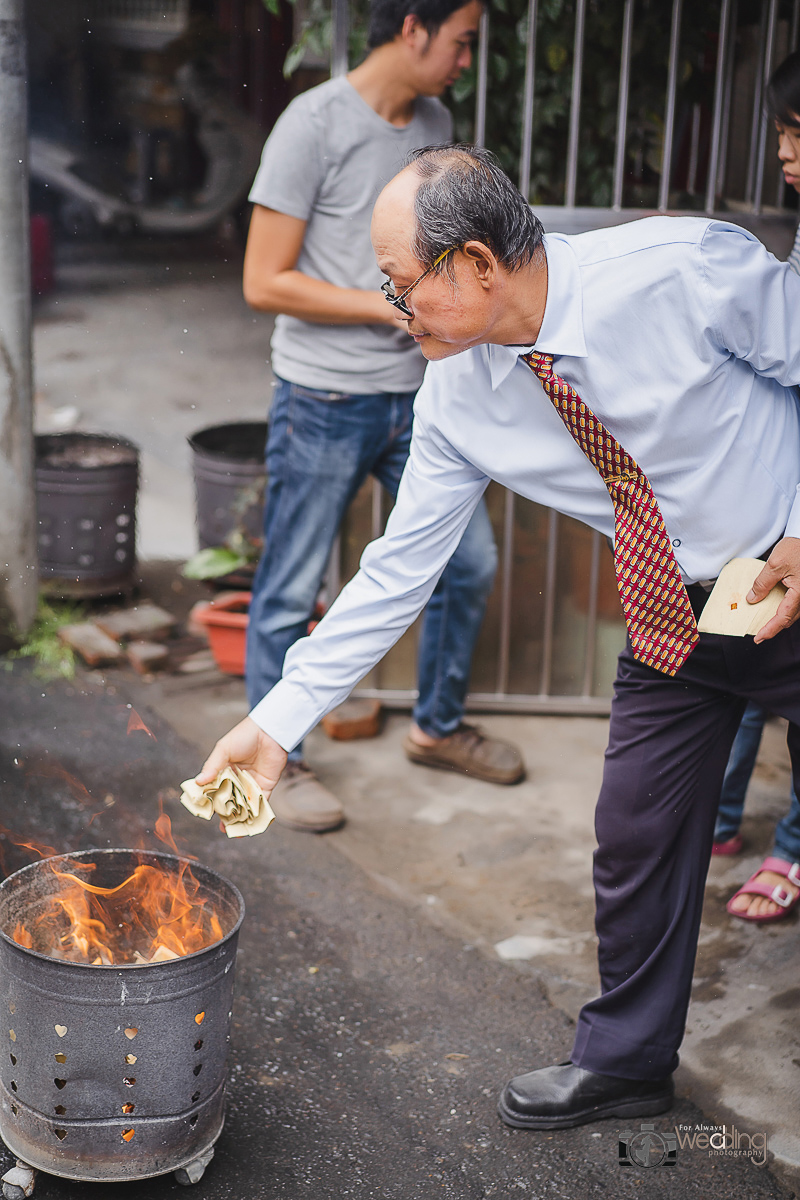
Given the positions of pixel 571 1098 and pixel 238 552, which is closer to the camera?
pixel 571 1098

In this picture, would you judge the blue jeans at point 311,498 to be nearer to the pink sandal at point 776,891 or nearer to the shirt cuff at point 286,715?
the pink sandal at point 776,891

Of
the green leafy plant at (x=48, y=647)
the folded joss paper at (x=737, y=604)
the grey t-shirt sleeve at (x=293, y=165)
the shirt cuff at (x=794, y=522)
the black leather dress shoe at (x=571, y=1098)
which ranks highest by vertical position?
the grey t-shirt sleeve at (x=293, y=165)

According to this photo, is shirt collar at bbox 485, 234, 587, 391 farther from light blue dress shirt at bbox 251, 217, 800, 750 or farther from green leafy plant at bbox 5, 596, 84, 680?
green leafy plant at bbox 5, 596, 84, 680

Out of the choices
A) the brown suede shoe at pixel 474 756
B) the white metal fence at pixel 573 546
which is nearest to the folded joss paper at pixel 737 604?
the brown suede shoe at pixel 474 756

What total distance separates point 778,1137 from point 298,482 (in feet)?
7.45

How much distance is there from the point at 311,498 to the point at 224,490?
1.81m

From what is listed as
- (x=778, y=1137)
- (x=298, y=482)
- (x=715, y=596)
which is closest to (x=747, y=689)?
(x=715, y=596)

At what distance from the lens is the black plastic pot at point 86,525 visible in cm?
549

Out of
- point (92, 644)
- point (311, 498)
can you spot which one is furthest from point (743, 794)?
point (92, 644)

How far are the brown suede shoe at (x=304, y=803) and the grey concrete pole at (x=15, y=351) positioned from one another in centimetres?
179

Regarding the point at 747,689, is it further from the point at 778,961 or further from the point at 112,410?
the point at 112,410

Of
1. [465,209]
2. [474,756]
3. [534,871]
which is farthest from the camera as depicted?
[474,756]

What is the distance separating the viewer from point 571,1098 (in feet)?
8.85

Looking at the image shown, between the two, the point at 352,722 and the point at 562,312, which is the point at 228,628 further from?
the point at 562,312
